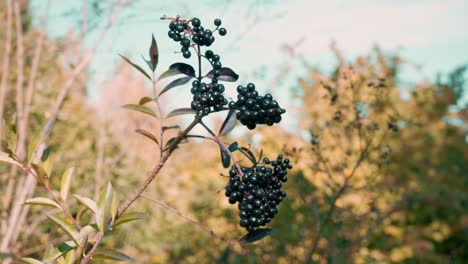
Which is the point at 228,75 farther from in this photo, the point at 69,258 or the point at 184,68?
the point at 69,258

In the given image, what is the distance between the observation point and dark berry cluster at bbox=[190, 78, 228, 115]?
1.33 meters

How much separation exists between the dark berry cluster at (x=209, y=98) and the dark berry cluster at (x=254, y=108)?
5 centimetres

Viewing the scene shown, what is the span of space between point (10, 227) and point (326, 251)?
2296 millimetres

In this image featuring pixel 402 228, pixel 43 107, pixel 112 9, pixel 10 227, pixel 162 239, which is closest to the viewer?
pixel 10 227

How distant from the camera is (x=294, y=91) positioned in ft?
20.7

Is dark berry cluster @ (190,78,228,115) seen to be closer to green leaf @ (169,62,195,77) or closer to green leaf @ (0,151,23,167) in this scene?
green leaf @ (169,62,195,77)

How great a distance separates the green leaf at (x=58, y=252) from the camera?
1.43m

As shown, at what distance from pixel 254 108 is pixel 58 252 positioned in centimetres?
71

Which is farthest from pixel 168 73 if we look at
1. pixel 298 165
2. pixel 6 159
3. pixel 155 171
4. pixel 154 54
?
pixel 298 165

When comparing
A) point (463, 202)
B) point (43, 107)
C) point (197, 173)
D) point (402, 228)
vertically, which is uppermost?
point (463, 202)

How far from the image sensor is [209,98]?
1.32 m

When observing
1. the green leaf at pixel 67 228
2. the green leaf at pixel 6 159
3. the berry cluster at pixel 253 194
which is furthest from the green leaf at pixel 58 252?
the berry cluster at pixel 253 194

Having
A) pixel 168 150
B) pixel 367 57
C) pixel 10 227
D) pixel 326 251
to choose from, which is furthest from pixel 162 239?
pixel 168 150

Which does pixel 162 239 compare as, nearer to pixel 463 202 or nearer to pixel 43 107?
pixel 43 107
